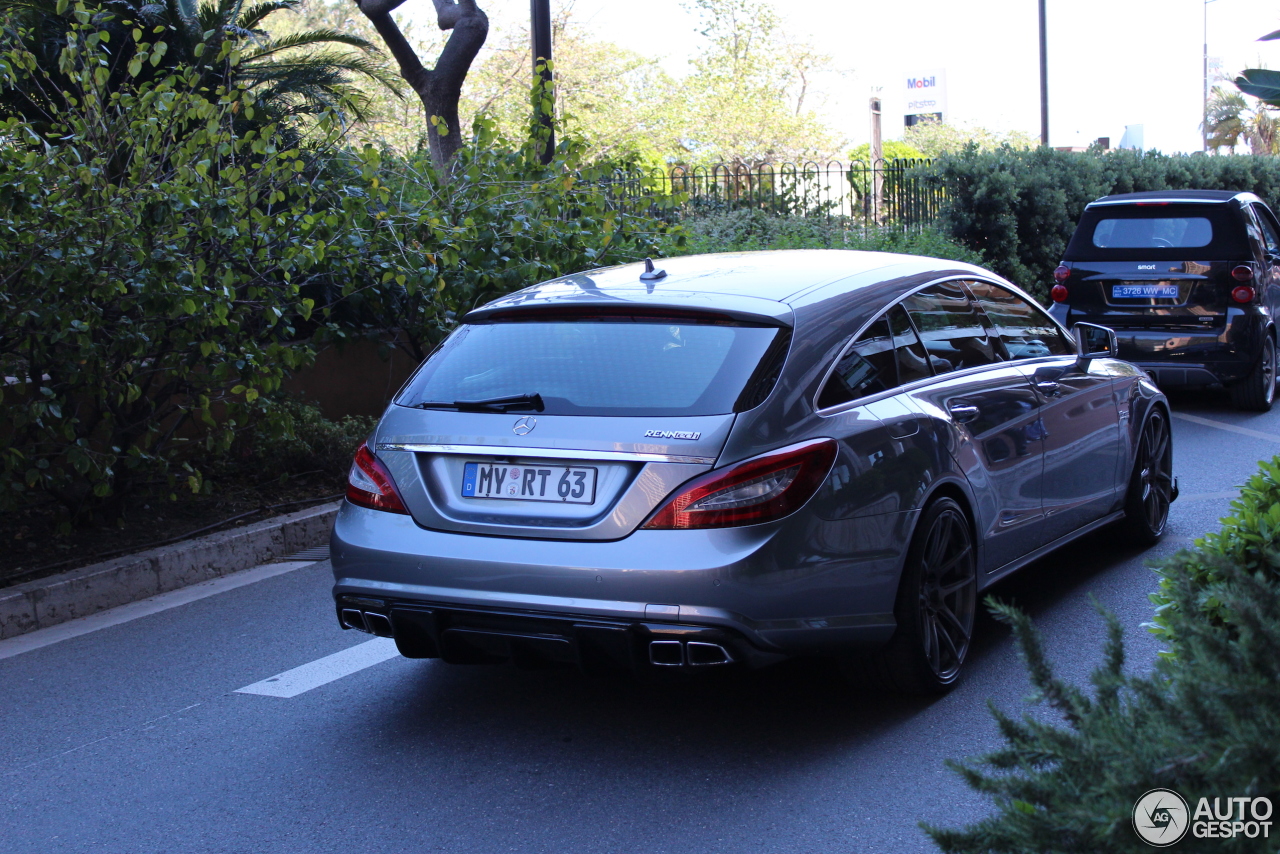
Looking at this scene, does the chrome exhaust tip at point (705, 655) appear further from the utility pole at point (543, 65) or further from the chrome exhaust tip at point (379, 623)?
the utility pole at point (543, 65)

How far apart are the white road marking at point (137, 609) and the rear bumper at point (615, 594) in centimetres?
233

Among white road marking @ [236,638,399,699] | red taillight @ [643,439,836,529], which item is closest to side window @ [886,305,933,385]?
red taillight @ [643,439,836,529]

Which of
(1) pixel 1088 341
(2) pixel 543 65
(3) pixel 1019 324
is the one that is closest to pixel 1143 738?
(3) pixel 1019 324

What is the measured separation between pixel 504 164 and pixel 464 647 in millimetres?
5394

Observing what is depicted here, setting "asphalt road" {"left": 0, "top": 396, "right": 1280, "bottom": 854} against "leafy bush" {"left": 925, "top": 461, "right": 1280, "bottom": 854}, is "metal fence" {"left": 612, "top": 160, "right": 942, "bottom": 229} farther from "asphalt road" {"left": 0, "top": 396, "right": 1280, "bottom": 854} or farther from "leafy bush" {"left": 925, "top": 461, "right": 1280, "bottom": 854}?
"leafy bush" {"left": 925, "top": 461, "right": 1280, "bottom": 854}

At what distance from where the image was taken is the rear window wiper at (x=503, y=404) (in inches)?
162

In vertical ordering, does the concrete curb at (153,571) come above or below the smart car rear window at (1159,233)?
below

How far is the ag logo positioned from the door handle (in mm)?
2970

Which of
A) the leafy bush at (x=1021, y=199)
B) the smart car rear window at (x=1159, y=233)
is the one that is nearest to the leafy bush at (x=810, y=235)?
the leafy bush at (x=1021, y=199)

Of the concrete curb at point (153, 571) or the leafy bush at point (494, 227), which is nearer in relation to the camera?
the concrete curb at point (153, 571)

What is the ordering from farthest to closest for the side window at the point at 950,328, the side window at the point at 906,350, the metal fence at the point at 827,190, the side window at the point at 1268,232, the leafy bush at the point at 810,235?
the metal fence at the point at 827,190
the leafy bush at the point at 810,235
the side window at the point at 1268,232
the side window at the point at 950,328
the side window at the point at 906,350

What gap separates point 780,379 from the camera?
3.99 m

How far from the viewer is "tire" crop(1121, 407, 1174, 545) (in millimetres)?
6336

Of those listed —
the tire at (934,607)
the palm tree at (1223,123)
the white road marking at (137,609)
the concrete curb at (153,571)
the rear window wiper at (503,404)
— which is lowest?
the white road marking at (137,609)
